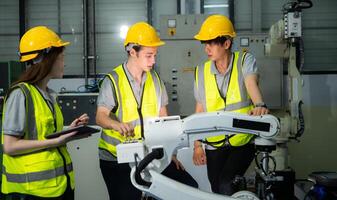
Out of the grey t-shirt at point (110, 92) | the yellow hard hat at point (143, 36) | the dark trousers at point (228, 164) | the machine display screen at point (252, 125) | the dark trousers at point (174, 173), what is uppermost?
the yellow hard hat at point (143, 36)

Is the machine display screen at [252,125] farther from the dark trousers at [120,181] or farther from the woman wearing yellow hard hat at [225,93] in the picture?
the dark trousers at [120,181]

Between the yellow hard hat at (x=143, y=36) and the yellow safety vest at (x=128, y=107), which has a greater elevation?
the yellow hard hat at (x=143, y=36)

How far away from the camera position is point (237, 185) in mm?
2098

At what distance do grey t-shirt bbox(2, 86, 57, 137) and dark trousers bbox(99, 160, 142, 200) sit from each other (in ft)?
2.20

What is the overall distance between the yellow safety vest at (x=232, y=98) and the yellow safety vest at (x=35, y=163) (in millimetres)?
919

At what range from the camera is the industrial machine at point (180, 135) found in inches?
61.3

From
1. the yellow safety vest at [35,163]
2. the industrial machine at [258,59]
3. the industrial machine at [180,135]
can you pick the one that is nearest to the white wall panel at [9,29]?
the industrial machine at [258,59]

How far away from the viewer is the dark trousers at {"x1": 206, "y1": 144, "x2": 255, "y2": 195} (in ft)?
7.34

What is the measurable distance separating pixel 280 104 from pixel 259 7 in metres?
1.48

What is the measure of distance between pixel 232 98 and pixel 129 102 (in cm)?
61

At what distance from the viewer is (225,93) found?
91.8 inches

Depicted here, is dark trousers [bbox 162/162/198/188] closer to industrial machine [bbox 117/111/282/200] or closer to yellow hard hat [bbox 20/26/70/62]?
industrial machine [bbox 117/111/282/200]

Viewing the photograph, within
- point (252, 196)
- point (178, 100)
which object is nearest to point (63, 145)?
point (252, 196)

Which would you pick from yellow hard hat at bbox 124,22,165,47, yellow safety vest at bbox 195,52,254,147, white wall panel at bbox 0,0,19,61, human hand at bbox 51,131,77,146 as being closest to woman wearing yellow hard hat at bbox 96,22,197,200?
yellow hard hat at bbox 124,22,165,47
